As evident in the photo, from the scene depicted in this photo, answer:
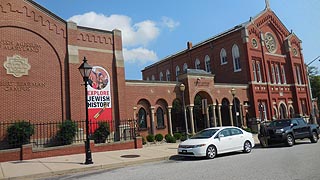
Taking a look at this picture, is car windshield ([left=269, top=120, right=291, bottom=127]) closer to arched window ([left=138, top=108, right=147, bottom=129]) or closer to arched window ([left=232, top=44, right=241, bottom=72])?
arched window ([left=138, top=108, right=147, bottom=129])

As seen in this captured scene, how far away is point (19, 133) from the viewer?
651 inches

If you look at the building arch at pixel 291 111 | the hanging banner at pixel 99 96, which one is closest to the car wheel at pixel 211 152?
the hanging banner at pixel 99 96

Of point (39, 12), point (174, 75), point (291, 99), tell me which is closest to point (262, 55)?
point (291, 99)

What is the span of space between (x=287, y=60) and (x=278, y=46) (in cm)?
250

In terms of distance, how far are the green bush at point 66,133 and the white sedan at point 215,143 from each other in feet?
25.1

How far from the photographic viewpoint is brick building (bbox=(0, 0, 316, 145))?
19.0 metres

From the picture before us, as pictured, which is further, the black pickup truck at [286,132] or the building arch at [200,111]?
the building arch at [200,111]

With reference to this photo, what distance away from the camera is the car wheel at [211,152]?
13.9 metres

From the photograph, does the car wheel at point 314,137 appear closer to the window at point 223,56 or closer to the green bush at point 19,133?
the green bush at point 19,133

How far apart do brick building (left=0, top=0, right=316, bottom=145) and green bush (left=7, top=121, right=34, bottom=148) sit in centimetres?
156

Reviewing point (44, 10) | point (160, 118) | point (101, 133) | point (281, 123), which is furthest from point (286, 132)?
point (44, 10)

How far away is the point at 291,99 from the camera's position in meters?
41.7

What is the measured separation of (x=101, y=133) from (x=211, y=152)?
8.82 meters

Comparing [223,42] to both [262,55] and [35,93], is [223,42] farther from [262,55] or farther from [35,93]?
[35,93]
